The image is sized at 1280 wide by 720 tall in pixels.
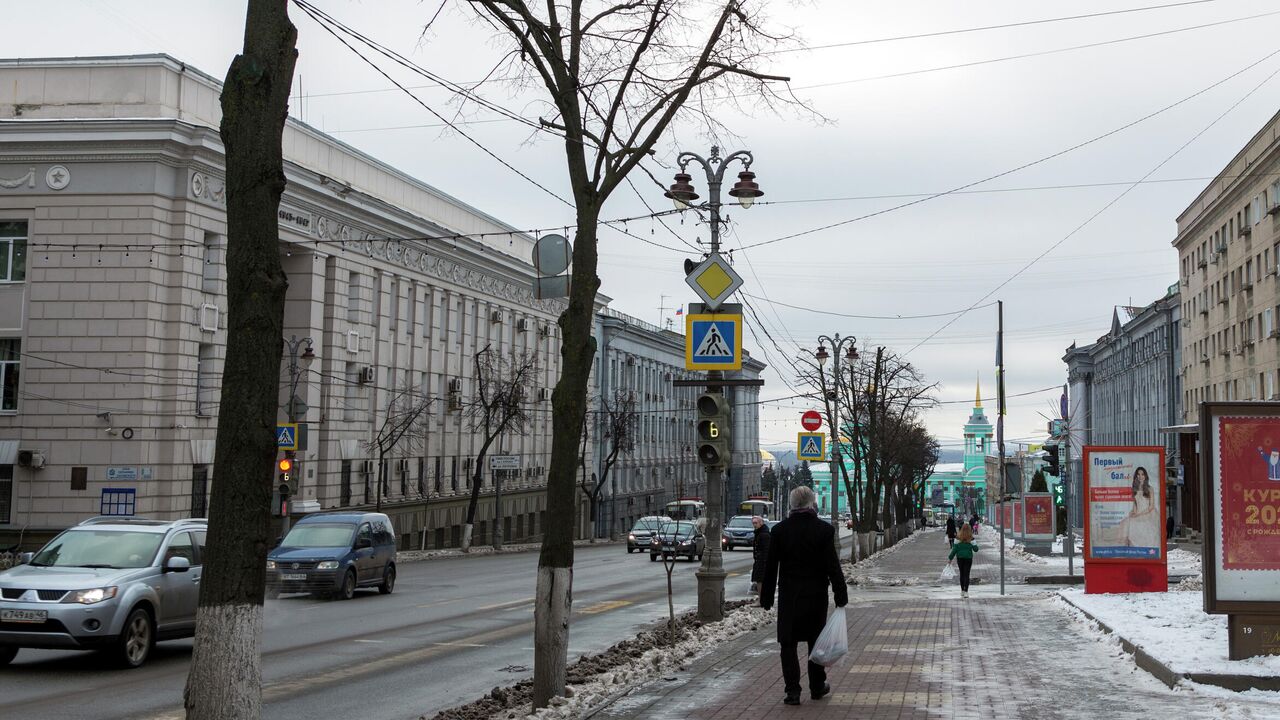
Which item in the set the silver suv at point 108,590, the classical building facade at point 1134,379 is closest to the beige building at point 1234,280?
the classical building facade at point 1134,379

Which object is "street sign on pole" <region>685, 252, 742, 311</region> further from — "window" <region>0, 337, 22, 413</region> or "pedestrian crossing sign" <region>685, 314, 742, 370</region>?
"window" <region>0, 337, 22, 413</region>

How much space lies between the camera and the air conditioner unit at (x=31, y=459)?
39.3m

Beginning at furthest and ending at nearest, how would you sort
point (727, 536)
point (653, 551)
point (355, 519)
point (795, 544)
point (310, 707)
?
point (727, 536)
point (653, 551)
point (355, 519)
point (310, 707)
point (795, 544)

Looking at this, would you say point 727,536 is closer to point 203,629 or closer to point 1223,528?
point 1223,528

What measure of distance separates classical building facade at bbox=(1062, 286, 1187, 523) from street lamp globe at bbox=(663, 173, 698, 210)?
5185 cm

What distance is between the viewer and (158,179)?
39.1 meters

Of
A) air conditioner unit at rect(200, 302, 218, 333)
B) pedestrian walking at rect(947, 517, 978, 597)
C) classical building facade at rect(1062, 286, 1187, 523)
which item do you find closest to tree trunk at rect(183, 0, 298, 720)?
pedestrian walking at rect(947, 517, 978, 597)

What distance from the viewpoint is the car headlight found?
1404cm

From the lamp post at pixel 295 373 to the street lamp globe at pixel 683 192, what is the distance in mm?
16580

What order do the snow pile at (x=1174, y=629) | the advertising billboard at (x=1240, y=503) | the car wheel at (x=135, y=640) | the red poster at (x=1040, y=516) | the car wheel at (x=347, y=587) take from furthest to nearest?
the red poster at (x=1040, y=516) < the car wheel at (x=347, y=587) < the car wheel at (x=135, y=640) < the advertising billboard at (x=1240, y=503) < the snow pile at (x=1174, y=629)

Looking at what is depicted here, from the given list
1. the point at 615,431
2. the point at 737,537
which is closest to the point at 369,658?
the point at 737,537

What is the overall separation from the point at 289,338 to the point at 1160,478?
3221cm

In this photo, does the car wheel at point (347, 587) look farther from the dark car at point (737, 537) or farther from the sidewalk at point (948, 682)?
the dark car at point (737, 537)

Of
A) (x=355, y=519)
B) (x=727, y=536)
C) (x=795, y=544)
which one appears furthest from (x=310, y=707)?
(x=727, y=536)
